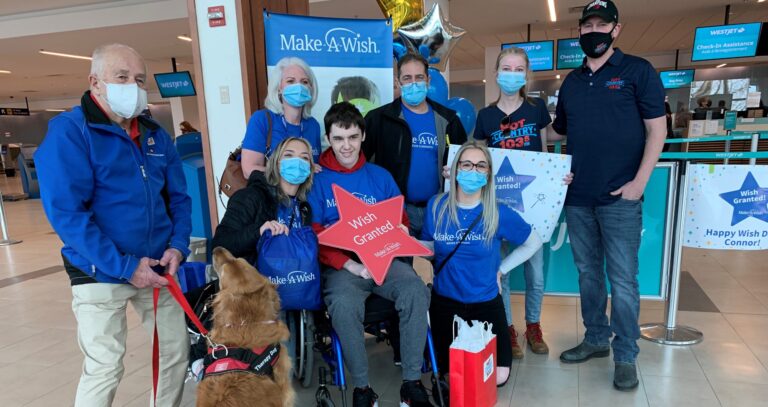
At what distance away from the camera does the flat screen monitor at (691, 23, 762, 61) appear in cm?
805

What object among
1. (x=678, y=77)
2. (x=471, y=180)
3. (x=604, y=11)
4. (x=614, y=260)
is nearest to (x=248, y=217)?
(x=471, y=180)

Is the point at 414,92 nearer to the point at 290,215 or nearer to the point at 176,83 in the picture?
the point at 290,215

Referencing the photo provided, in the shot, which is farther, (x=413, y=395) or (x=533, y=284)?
(x=533, y=284)

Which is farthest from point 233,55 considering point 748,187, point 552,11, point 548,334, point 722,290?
point 552,11

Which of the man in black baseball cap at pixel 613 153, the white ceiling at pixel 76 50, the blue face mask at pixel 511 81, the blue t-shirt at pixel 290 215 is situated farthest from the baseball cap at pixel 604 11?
the white ceiling at pixel 76 50

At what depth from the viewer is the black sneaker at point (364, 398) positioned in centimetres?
200

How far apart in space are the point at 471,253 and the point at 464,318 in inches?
12.8

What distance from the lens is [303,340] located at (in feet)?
7.16

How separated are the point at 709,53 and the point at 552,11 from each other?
2868 millimetres

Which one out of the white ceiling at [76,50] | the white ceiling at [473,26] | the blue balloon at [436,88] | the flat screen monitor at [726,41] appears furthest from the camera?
the white ceiling at [76,50]

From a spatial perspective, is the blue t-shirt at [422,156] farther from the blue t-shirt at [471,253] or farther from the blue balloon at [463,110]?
the blue balloon at [463,110]

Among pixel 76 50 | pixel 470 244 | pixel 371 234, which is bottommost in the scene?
pixel 470 244

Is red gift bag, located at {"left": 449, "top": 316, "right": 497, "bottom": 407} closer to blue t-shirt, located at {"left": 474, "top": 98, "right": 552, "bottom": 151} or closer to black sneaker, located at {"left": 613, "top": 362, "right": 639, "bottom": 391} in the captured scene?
black sneaker, located at {"left": 613, "top": 362, "right": 639, "bottom": 391}

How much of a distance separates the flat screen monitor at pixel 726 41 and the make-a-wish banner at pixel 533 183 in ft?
25.8
